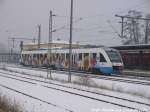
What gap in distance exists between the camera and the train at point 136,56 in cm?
4022

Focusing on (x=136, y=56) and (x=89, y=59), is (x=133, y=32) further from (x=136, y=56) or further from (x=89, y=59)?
(x=89, y=59)

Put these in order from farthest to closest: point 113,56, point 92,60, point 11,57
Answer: point 11,57 < point 92,60 < point 113,56

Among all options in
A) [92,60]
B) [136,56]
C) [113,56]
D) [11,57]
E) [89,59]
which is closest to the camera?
[113,56]

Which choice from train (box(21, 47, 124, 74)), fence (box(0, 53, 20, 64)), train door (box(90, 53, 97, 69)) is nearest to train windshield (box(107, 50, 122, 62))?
train (box(21, 47, 124, 74))

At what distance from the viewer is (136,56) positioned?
4222 cm

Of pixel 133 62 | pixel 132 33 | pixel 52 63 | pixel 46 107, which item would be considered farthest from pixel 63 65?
pixel 46 107

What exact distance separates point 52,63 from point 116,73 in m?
12.3

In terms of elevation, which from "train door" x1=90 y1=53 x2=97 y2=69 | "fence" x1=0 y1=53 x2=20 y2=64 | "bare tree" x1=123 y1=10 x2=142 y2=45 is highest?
"bare tree" x1=123 y1=10 x2=142 y2=45

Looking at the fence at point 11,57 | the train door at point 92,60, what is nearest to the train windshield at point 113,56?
the train door at point 92,60

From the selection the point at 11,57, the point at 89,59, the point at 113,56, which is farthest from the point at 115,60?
the point at 11,57

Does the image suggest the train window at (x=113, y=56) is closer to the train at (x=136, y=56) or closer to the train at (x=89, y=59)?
the train at (x=89, y=59)

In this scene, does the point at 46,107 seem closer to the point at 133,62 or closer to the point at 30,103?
the point at 30,103

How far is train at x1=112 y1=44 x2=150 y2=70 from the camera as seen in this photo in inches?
1583

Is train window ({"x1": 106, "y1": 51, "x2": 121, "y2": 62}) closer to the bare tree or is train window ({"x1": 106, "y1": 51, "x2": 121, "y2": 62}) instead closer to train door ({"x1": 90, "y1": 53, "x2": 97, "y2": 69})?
train door ({"x1": 90, "y1": 53, "x2": 97, "y2": 69})
